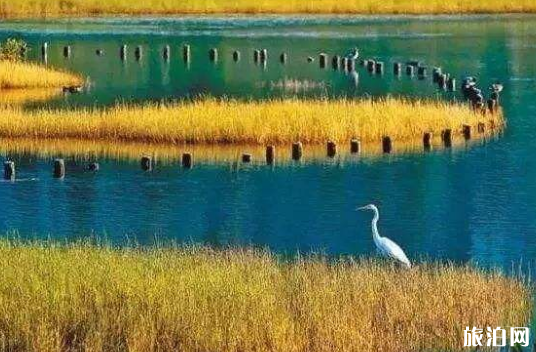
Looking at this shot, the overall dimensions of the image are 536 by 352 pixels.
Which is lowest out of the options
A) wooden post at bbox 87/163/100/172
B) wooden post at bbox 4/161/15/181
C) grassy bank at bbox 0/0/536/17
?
grassy bank at bbox 0/0/536/17

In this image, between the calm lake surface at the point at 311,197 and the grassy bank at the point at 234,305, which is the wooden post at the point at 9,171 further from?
the grassy bank at the point at 234,305

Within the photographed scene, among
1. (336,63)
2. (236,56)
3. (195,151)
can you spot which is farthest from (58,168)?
(236,56)

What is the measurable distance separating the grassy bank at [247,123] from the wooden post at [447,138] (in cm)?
70

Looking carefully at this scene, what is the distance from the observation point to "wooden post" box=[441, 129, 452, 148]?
28406mm

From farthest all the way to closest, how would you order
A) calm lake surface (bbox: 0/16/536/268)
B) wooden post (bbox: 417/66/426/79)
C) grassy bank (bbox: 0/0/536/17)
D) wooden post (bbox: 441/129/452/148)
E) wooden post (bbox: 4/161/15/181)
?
grassy bank (bbox: 0/0/536/17) < wooden post (bbox: 417/66/426/79) < wooden post (bbox: 441/129/452/148) < wooden post (bbox: 4/161/15/181) < calm lake surface (bbox: 0/16/536/268)

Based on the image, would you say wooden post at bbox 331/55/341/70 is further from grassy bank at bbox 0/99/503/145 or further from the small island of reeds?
grassy bank at bbox 0/99/503/145

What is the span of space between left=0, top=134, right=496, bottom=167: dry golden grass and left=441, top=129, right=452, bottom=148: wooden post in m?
0.11

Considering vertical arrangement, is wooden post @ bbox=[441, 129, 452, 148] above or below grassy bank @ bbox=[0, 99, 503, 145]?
below

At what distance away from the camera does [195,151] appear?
27.7 m

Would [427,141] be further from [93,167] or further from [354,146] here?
[93,167]

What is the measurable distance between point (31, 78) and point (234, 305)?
28.8m

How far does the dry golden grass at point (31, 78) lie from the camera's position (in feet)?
133

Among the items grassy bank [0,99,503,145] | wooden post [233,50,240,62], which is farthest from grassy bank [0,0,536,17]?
grassy bank [0,99,503,145]

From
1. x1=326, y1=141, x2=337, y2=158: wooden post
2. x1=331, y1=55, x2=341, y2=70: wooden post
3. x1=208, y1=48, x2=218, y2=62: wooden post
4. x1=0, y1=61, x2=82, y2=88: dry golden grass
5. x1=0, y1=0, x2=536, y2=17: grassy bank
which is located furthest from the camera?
x1=0, y1=0, x2=536, y2=17: grassy bank
